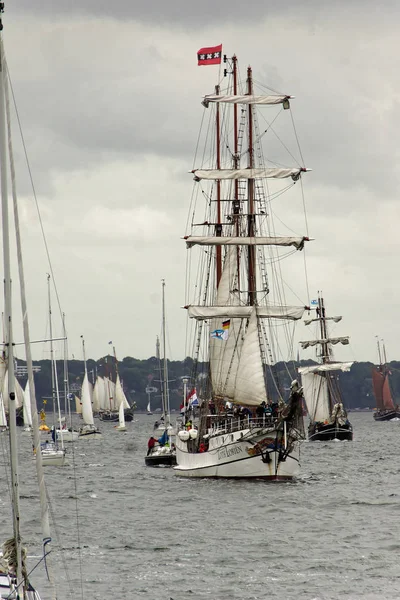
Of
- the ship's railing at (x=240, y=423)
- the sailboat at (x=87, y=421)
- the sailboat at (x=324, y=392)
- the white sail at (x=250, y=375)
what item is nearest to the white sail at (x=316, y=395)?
the sailboat at (x=324, y=392)

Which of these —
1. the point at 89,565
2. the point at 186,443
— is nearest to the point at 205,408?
the point at 186,443

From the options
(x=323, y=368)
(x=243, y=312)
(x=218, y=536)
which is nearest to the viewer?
(x=218, y=536)

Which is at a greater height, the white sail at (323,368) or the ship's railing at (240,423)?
the white sail at (323,368)

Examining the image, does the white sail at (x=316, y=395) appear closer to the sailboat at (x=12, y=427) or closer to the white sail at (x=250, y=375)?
the white sail at (x=250, y=375)

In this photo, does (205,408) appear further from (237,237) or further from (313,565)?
(313,565)

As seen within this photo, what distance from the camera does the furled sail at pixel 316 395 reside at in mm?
146125

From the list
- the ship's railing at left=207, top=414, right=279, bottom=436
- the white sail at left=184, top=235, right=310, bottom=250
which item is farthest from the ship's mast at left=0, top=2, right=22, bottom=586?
the white sail at left=184, top=235, right=310, bottom=250

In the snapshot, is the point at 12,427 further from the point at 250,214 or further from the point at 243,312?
the point at 250,214

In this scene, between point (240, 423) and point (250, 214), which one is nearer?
point (240, 423)

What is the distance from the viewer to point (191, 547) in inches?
1748

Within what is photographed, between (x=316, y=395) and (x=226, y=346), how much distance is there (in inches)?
2789

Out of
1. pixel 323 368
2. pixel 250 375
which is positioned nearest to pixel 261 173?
pixel 250 375

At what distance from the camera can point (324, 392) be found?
484 feet

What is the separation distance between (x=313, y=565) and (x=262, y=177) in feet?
142
